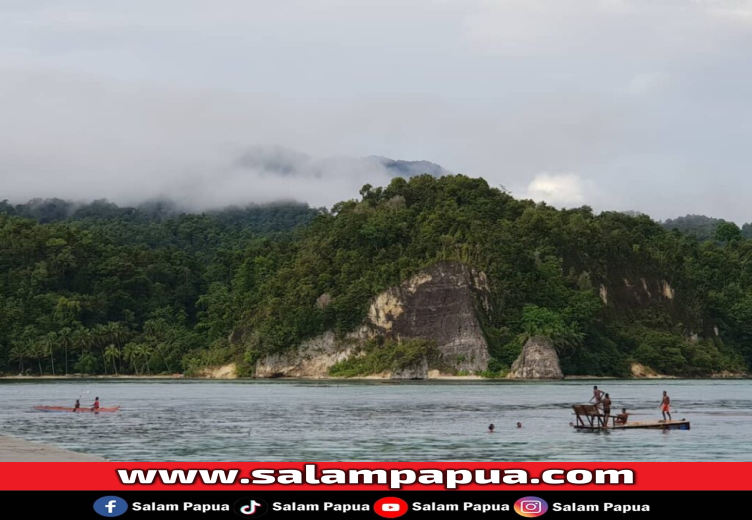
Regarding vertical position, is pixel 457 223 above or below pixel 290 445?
above

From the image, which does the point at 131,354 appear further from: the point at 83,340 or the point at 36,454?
the point at 36,454

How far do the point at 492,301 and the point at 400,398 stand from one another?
228 ft

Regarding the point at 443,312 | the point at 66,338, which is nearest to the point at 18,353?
the point at 66,338

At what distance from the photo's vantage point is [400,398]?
93.6 m

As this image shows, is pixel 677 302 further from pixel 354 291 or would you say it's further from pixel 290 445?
pixel 290 445

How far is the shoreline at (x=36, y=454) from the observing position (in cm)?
3906
